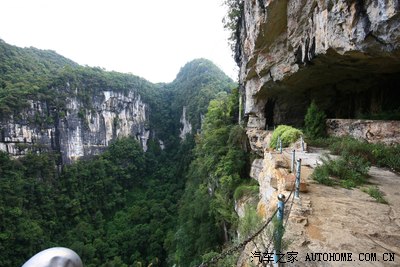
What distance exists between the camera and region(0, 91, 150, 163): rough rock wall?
1351 inches

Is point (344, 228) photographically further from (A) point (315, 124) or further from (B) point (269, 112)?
(B) point (269, 112)

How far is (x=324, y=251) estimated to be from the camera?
229 cm

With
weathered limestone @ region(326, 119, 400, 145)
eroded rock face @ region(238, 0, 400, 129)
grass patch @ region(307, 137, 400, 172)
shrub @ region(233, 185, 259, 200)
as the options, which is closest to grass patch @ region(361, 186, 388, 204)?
grass patch @ region(307, 137, 400, 172)

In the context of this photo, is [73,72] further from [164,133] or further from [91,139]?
[164,133]

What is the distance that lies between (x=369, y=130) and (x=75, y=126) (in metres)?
45.1

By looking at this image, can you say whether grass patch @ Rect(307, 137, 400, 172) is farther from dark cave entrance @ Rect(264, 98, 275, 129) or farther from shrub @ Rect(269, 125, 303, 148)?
dark cave entrance @ Rect(264, 98, 275, 129)

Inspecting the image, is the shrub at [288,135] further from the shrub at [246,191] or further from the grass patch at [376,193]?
the grass patch at [376,193]

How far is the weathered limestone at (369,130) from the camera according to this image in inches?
263

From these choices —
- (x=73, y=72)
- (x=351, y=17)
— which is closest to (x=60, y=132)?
(x=73, y=72)

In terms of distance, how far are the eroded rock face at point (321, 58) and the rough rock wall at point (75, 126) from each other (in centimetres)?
3555

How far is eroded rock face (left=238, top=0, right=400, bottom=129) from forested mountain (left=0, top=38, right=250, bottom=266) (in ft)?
12.1

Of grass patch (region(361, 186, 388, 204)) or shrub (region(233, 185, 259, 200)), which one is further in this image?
shrub (region(233, 185, 259, 200))

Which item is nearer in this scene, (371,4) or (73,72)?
Result: (371,4)

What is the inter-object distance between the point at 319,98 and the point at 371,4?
882 cm
